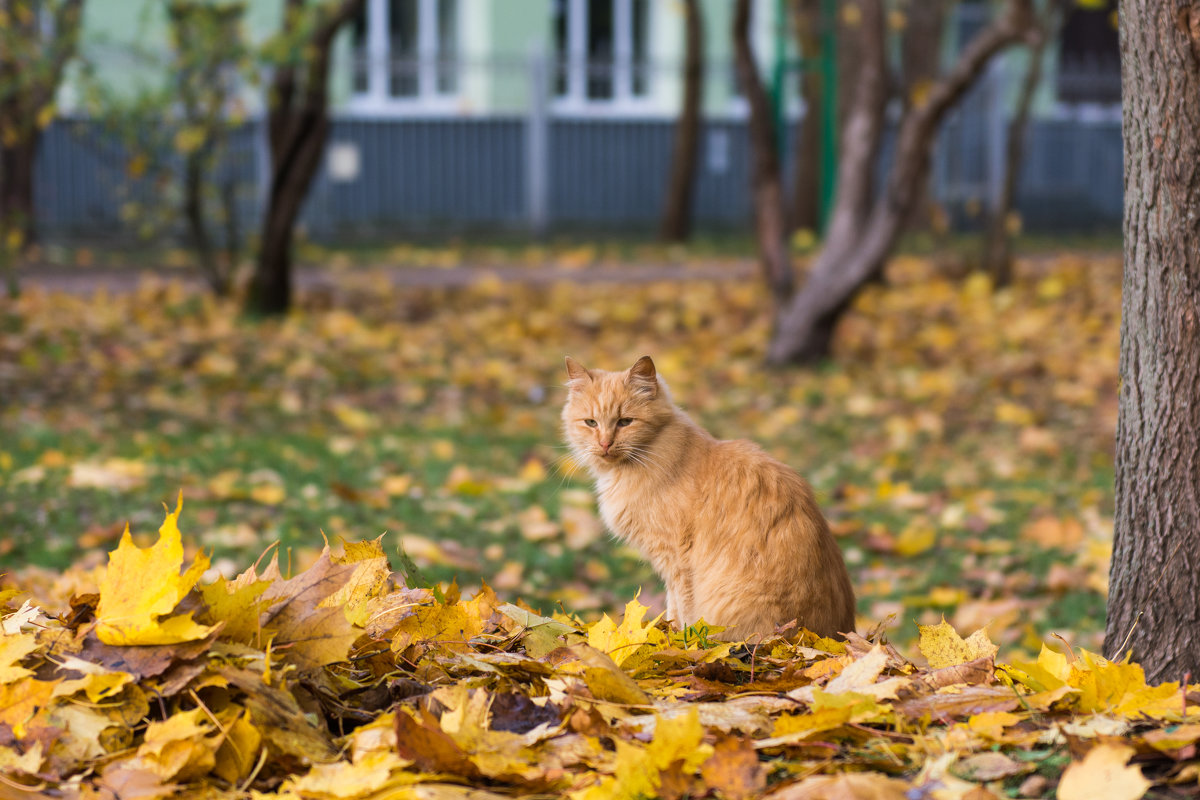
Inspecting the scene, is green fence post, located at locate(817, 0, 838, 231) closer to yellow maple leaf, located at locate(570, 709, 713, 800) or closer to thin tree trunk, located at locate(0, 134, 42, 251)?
thin tree trunk, located at locate(0, 134, 42, 251)

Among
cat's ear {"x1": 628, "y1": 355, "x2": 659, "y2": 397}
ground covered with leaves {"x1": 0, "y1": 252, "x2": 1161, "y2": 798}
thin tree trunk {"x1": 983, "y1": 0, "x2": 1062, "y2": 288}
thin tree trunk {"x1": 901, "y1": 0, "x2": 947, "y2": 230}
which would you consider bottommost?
ground covered with leaves {"x1": 0, "y1": 252, "x2": 1161, "y2": 798}

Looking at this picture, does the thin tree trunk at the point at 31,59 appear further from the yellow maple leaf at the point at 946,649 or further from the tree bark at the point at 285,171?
the yellow maple leaf at the point at 946,649

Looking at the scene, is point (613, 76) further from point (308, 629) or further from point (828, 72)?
point (308, 629)

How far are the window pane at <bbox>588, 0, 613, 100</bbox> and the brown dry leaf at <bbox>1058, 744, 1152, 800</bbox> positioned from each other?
71.2 feet

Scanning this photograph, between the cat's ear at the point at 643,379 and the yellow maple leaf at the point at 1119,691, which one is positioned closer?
the yellow maple leaf at the point at 1119,691

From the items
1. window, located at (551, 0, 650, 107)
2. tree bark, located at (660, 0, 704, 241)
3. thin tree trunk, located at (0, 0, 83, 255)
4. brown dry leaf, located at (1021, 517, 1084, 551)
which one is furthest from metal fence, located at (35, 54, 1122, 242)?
brown dry leaf, located at (1021, 517, 1084, 551)

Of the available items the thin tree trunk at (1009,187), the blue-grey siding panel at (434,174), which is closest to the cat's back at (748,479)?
the thin tree trunk at (1009,187)

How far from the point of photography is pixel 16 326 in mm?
9734

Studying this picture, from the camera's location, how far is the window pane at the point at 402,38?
22.1 metres

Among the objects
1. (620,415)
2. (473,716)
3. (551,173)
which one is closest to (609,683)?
(473,716)

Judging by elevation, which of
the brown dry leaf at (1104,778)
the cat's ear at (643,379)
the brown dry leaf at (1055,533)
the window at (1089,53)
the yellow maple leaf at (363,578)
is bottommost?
the brown dry leaf at (1055,533)

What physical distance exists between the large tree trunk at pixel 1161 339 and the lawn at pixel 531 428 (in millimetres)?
636

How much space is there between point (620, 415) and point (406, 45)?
20614mm

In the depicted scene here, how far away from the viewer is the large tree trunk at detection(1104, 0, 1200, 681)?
278 centimetres
